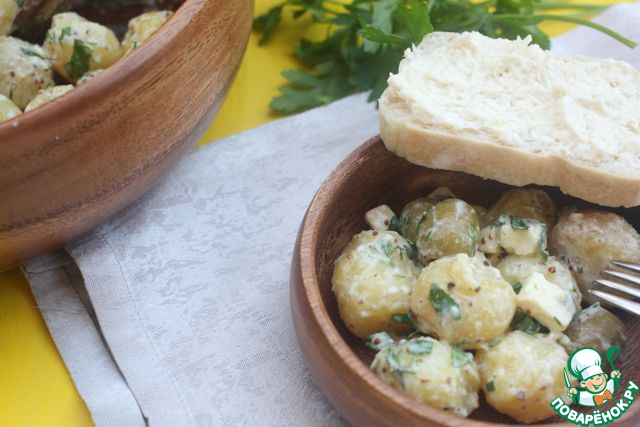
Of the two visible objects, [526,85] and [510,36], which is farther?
[510,36]

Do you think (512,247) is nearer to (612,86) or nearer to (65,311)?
(612,86)

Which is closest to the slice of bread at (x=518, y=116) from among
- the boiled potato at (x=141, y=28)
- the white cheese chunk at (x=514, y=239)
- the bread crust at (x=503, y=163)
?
the bread crust at (x=503, y=163)

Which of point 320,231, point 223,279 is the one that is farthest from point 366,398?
point 223,279

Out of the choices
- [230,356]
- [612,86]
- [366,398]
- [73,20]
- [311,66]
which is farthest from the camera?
[311,66]

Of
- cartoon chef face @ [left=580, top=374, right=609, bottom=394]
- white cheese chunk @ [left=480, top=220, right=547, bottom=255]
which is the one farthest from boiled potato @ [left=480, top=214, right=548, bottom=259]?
cartoon chef face @ [left=580, top=374, right=609, bottom=394]

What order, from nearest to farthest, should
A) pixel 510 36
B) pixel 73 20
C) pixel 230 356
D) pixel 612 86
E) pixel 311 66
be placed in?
pixel 230 356 < pixel 612 86 < pixel 73 20 < pixel 510 36 < pixel 311 66

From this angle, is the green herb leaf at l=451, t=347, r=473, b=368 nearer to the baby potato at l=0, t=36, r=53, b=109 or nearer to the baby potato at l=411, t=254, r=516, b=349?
the baby potato at l=411, t=254, r=516, b=349

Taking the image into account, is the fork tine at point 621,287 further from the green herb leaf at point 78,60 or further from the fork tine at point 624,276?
the green herb leaf at point 78,60

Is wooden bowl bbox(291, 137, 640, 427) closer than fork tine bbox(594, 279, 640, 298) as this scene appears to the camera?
Yes
